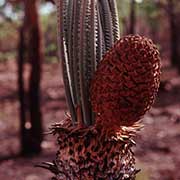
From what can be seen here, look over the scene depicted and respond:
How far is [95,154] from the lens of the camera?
1303 mm

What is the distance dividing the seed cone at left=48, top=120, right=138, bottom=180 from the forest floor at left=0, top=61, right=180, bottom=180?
11.5 ft

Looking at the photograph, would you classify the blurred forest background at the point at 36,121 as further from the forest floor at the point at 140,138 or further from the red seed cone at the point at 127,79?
the red seed cone at the point at 127,79

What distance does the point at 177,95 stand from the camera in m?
11.2

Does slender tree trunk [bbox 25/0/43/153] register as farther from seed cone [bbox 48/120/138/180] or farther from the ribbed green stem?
seed cone [bbox 48/120/138/180]

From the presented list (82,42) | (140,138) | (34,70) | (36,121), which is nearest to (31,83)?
(34,70)

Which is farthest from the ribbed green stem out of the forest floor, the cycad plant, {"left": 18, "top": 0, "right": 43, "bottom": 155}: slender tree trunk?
{"left": 18, "top": 0, "right": 43, "bottom": 155}: slender tree trunk

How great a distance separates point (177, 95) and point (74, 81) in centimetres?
1006

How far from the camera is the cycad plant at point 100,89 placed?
4.06 feet

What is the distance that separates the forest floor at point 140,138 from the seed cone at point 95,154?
11.5 ft

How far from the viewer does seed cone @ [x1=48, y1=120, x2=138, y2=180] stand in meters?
1.30

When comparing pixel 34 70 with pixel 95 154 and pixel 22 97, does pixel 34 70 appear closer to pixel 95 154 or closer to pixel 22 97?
pixel 22 97

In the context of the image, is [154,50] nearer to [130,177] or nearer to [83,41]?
[83,41]

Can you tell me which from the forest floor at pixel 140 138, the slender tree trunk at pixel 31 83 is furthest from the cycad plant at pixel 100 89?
the slender tree trunk at pixel 31 83

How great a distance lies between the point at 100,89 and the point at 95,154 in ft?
0.59
